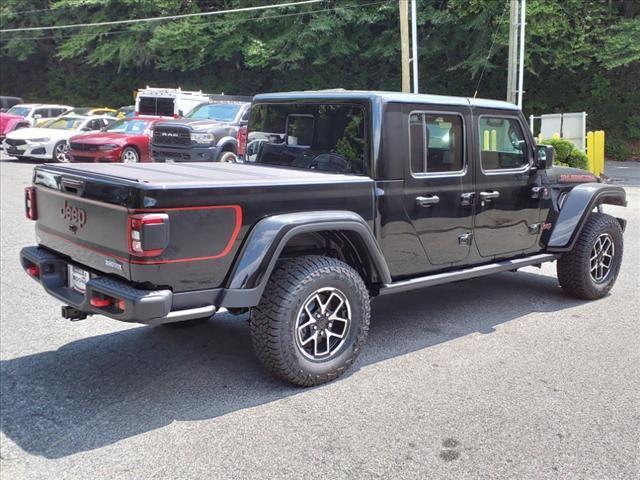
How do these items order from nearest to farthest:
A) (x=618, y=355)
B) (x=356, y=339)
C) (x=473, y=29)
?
(x=356, y=339), (x=618, y=355), (x=473, y=29)

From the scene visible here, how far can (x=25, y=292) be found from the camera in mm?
6469

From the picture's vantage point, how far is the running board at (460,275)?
473 cm

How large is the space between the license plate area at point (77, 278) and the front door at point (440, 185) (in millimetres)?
2186

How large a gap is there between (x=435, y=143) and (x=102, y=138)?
46.7ft

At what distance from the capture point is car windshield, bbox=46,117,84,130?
21766 millimetres

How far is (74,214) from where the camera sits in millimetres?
4090

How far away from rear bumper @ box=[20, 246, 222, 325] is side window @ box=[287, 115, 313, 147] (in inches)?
66.4

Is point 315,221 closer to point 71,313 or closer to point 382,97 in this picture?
point 382,97

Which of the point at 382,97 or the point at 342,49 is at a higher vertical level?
the point at 342,49

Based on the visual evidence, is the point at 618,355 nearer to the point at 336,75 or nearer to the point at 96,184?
the point at 96,184

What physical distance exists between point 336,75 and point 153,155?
19.4 meters

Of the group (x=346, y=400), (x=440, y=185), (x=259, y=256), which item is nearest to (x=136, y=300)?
(x=259, y=256)

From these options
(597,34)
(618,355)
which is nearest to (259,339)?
(618,355)

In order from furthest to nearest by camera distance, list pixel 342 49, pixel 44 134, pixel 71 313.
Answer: pixel 342 49
pixel 44 134
pixel 71 313
